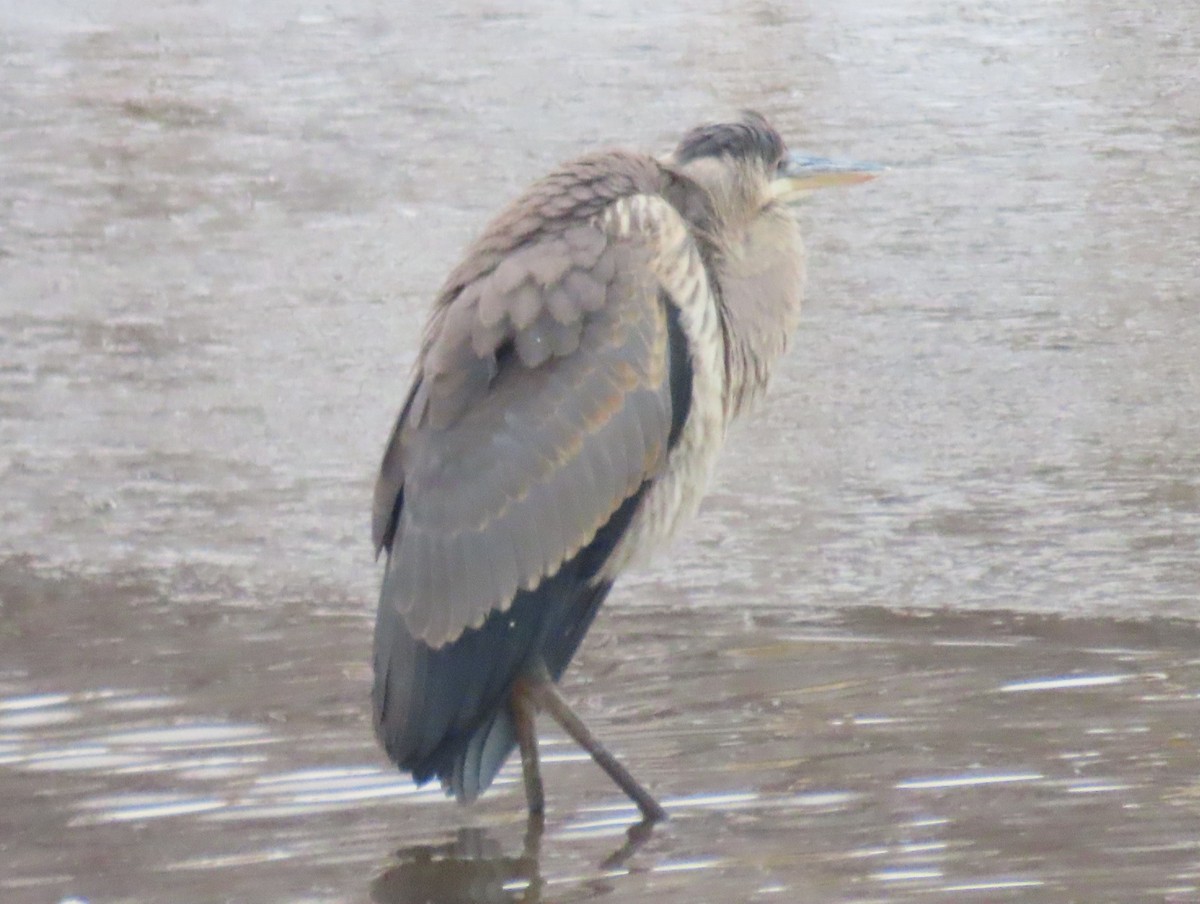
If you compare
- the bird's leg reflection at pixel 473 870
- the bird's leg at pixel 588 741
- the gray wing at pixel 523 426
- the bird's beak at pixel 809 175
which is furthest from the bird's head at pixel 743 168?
the bird's leg reflection at pixel 473 870

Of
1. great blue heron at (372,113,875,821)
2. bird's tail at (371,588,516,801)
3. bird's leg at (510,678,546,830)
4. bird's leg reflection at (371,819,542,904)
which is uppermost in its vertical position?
great blue heron at (372,113,875,821)

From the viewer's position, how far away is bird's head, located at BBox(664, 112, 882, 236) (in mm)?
5332

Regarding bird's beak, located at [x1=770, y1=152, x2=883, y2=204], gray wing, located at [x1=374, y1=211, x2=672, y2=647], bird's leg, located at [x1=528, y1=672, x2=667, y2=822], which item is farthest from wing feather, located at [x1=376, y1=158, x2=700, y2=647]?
bird's beak, located at [x1=770, y1=152, x2=883, y2=204]

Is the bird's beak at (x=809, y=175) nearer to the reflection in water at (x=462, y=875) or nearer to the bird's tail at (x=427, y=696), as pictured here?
the bird's tail at (x=427, y=696)

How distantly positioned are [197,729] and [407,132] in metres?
6.39

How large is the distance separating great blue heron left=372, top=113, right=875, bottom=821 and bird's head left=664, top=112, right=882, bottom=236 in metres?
0.32

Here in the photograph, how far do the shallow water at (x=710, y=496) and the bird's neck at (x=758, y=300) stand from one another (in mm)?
716

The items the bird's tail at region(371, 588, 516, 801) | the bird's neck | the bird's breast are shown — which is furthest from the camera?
the bird's neck

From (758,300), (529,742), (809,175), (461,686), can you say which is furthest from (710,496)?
(461,686)

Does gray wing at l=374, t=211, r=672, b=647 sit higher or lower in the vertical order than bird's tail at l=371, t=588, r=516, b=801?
higher

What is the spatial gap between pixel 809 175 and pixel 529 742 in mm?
1660

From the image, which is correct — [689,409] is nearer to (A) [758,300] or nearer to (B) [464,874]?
(A) [758,300]

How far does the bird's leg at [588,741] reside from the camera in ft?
15.5

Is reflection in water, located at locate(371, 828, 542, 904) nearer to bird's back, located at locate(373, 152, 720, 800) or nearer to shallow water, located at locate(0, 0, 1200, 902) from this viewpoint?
shallow water, located at locate(0, 0, 1200, 902)
